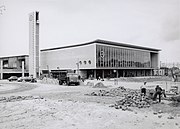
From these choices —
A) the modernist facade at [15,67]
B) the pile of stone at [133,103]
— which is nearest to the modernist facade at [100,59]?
the modernist facade at [15,67]

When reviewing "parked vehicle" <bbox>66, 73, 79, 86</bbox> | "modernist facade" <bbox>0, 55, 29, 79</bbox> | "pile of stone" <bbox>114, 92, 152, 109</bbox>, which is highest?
"modernist facade" <bbox>0, 55, 29, 79</bbox>

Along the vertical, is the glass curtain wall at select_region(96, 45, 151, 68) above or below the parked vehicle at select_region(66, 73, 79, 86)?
above

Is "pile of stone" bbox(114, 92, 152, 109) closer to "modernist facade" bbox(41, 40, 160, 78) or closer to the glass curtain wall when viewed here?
"modernist facade" bbox(41, 40, 160, 78)

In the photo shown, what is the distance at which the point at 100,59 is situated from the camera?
236 feet

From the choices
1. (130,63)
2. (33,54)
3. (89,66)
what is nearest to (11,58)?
(33,54)

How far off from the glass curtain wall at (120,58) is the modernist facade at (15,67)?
3015 cm

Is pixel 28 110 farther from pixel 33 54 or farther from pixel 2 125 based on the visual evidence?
pixel 33 54

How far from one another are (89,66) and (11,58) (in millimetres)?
48139

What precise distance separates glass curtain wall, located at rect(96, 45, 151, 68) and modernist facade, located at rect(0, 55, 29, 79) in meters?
30.2

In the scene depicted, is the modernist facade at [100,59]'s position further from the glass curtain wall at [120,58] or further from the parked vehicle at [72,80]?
the parked vehicle at [72,80]

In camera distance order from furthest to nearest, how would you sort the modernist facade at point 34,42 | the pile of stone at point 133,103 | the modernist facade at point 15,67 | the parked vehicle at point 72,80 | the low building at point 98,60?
the modernist facade at point 15,67
the modernist facade at point 34,42
the low building at point 98,60
the parked vehicle at point 72,80
the pile of stone at point 133,103

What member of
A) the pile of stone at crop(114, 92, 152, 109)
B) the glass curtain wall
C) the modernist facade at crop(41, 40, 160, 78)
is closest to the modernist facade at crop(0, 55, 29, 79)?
the modernist facade at crop(41, 40, 160, 78)

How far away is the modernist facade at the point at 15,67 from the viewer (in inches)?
3455

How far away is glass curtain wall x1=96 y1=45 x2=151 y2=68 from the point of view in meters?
72.6
